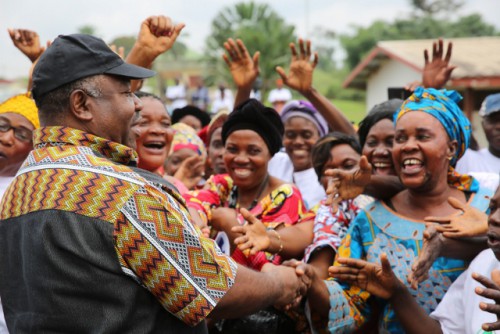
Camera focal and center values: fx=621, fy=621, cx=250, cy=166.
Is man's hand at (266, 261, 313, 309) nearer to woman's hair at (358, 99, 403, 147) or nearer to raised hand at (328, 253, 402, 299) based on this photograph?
raised hand at (328, 253, 402, 299)

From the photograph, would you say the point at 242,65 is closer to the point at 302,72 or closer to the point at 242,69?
the point at 242,69

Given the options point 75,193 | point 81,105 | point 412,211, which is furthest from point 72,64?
point 412,211

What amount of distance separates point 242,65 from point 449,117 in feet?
7.62

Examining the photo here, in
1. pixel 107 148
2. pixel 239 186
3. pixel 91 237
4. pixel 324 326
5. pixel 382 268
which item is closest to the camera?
pixel 91 237

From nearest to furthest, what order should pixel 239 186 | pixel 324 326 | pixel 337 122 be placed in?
pixel 324 326, pixel 239 186, pixel 337 122

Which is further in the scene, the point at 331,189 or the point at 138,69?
the point at 331,189

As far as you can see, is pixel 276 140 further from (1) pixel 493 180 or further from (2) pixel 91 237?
(2) pixel 91 237

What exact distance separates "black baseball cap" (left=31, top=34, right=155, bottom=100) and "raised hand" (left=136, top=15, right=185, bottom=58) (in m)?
1.73

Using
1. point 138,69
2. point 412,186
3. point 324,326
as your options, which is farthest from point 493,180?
point 138,69

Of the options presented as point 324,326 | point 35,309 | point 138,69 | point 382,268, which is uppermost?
point 138,69

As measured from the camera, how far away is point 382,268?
3.06 m

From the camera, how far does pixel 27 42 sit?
17.1ft

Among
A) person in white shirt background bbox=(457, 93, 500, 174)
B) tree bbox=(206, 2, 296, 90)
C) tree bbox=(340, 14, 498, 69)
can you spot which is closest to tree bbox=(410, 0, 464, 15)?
tree bbox=(340, 14, 498, 69)

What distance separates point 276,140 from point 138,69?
1.88 m
